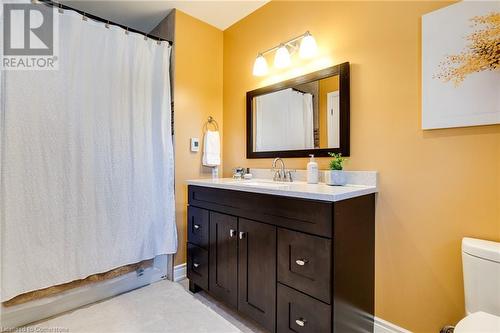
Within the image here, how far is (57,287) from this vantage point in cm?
169

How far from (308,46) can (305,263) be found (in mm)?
1437

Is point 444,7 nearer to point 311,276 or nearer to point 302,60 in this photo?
point 302,60

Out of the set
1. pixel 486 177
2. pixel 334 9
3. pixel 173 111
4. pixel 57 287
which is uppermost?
pixel 334 9

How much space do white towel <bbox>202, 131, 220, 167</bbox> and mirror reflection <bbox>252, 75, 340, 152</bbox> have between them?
0.40 metres

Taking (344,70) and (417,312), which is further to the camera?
(344,70)

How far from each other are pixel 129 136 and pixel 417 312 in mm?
2194

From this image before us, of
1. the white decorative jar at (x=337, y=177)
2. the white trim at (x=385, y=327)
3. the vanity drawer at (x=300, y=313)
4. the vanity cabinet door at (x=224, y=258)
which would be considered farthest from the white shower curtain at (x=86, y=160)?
the white trim at (x=385, y=327)

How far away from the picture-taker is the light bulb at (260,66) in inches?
80.4

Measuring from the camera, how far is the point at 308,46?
1718 millimetres

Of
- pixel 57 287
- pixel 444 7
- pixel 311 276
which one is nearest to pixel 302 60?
pixel 444 7

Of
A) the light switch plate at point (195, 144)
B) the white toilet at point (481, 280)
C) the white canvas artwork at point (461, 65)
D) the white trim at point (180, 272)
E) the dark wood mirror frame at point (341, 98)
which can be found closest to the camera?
the white toilet at point (481, 280)

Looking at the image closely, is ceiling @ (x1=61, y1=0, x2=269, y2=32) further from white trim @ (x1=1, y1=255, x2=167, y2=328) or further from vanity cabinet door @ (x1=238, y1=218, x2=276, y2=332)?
white trim @ (x1=1, y1=255, x2=167, y2=328)

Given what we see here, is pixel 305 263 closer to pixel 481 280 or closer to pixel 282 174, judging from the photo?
pixel 481 280

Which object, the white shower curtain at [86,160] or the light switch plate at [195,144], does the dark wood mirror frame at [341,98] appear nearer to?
the light switch plate at [195,144]
